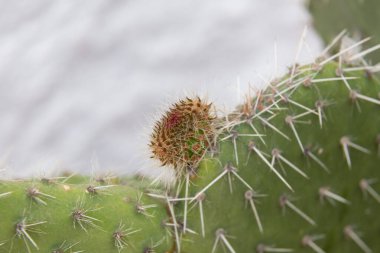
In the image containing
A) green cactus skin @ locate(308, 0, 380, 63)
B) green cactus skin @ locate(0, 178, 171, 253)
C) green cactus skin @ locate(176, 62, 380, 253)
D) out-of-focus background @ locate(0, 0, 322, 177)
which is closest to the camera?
green cactus skin @ locate(0, 178, 171, 253)

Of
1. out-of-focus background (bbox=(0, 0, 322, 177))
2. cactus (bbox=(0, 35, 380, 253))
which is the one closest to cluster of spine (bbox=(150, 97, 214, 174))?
cactus (bbox=(0, 35, 380, 253))

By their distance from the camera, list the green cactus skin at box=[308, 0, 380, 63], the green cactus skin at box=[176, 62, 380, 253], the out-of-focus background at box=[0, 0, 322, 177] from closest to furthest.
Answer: the green cactus skin at box=[176, 62, 380, 253] < the green cactus skin at box=[308, 0, 380, 63] < the out-of-focus background at box=[0, 0, 322, 177]

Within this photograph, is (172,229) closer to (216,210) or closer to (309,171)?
(216,210)

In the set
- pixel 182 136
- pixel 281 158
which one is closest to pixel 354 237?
pixel 281 158

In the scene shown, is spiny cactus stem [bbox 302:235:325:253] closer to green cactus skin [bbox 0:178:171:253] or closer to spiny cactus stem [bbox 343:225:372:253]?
spiny cactus stem [bbox 343:225:372:253]

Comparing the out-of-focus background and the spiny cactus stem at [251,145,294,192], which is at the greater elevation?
the out-of-focus background

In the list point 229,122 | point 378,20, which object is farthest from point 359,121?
point 378,20
